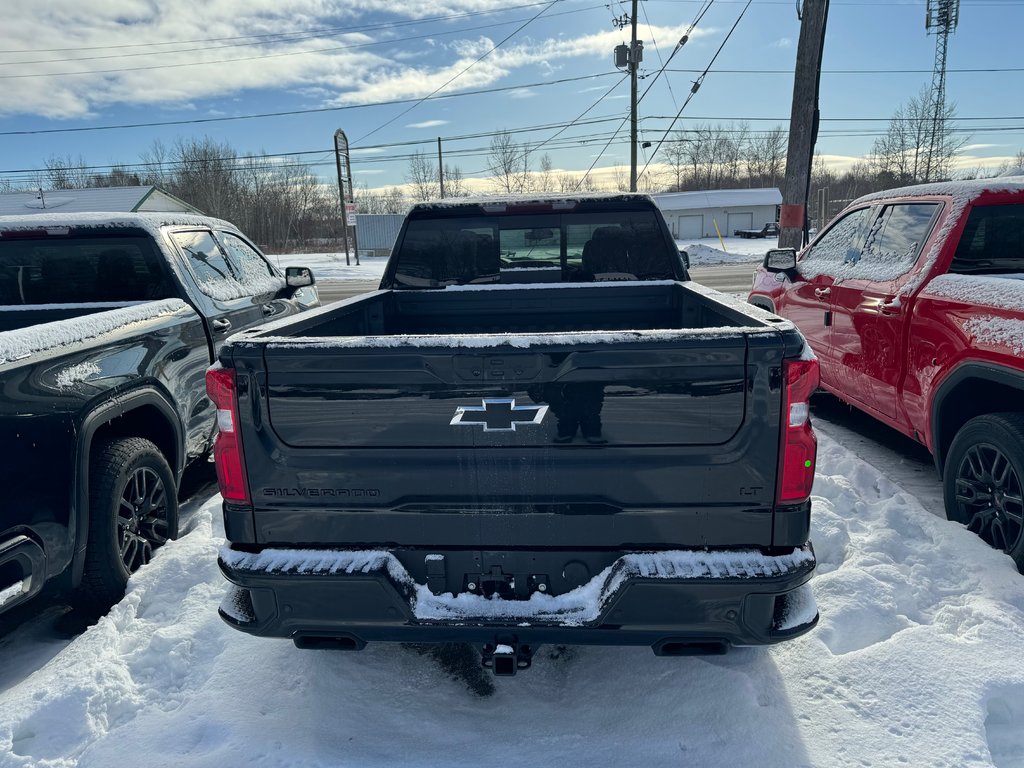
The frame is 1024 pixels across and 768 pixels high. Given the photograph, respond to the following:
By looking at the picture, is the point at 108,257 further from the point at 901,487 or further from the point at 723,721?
the point at 901,487

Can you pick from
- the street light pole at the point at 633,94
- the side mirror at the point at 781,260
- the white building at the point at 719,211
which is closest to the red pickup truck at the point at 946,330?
the side mirror at the point at 781,260

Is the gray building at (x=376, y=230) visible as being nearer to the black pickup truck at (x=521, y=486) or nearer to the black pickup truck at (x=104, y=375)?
the black pickup truck at (x=104, y=375)

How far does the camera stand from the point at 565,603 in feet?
7.38

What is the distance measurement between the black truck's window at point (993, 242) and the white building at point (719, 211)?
56.2 meters

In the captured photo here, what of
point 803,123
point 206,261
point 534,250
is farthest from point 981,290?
point 803,123

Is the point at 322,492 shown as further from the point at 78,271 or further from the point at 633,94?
the point at 633,94

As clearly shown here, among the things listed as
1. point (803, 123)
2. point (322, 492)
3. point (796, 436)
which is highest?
point (803, 123)

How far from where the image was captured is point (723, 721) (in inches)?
99.1

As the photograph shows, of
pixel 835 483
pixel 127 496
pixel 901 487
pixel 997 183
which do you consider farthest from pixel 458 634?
pixel 997 183

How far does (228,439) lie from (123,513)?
1.77 m

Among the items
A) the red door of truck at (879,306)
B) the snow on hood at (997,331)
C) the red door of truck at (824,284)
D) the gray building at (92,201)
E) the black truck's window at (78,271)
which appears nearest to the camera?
the snow on hood at (997,331)

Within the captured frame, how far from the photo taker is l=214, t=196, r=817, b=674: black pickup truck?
6.94ft

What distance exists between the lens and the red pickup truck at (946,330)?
3484mm

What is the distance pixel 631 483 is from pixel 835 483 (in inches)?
122
